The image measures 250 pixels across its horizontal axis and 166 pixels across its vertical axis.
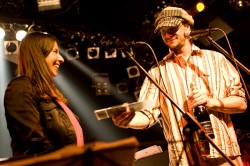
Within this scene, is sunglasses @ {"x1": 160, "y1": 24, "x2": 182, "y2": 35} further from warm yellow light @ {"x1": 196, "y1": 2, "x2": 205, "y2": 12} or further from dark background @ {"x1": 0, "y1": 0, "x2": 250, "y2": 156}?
warm yellow light @ {"x1": 196, "y1": 2, "x2": 205, "y2": 12}

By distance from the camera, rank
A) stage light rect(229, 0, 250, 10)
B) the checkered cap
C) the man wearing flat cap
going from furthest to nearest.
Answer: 1. stage light rect(229, 0, 250, 10)
2. the checkered cap
3. the man wearing flat cap

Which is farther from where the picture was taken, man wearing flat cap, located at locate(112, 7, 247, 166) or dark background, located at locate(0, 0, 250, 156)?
dark background, located at locate(0, 0, 250, 156)

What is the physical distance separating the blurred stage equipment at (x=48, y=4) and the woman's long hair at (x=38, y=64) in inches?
131

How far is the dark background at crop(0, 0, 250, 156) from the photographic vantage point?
18.2 feet

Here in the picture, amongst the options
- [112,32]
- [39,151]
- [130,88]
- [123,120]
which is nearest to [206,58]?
[123,120]

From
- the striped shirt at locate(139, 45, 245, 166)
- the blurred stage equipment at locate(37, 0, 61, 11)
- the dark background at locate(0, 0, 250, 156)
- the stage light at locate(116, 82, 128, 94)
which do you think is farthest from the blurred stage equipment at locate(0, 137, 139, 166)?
the stage light at locate(116, 82, 128, 94)

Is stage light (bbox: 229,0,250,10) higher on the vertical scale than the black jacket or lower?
higher

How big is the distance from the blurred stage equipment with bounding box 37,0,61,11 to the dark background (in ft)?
0.34

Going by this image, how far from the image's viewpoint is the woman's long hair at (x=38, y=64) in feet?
7.34

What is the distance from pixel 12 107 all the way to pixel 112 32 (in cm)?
437

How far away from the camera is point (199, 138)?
7.76 feet

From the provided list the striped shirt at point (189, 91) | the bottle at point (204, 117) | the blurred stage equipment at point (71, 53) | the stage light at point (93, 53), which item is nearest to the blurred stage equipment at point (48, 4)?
the blurred stage equipment at point (71, 53)

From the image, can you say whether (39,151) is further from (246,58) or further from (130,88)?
(130,88)

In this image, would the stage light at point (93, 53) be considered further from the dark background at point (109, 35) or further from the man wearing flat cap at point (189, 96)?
the man wearing flat cap at point (189, 96)
